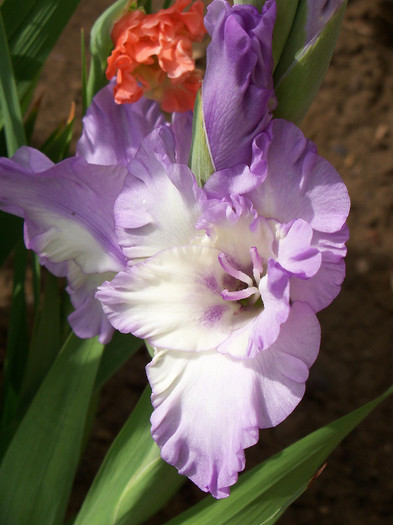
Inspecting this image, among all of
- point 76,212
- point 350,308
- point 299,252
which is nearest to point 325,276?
point 299,252

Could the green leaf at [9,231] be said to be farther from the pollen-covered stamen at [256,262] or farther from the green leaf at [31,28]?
the pollen-covered stamen at [256,262]

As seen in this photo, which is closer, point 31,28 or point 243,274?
point 243,274

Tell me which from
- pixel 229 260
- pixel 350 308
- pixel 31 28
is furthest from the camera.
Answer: pixel 350 308

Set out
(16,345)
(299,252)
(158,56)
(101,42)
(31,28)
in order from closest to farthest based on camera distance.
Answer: (299,252)
(158,56)
(101,42)
(31,28)
(16,345)

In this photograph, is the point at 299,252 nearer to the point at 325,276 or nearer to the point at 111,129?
the point at 325,276

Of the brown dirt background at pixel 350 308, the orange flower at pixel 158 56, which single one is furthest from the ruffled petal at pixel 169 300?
the brown dirt background at pixel 350 308

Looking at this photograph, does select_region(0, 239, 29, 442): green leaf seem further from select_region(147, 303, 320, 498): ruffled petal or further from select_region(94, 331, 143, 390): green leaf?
select_region(147, 303, 320, 498): ruffled petal

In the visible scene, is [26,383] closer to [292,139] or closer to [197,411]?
[197,411]
